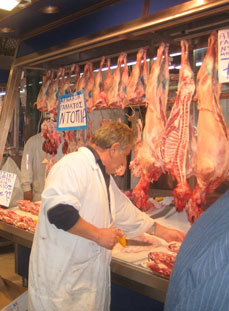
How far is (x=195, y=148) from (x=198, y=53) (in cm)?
89

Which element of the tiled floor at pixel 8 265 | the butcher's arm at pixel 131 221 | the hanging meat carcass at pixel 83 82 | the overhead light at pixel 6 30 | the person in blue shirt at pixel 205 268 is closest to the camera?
the person in blue shirt at pixel 205 268


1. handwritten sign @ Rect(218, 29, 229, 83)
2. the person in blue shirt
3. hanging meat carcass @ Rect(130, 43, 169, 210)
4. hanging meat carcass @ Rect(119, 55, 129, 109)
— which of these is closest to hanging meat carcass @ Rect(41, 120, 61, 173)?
hanging meat carcass @ Rect(119, 55, 129, 109)

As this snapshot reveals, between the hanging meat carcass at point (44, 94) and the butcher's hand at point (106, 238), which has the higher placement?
the hanging meat carcass at point (44, 94)

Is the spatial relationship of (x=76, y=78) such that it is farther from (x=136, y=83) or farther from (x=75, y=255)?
(x=75, y=255)

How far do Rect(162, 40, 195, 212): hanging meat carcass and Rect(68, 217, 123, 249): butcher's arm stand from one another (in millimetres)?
598

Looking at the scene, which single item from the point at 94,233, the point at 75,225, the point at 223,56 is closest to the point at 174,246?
the point at 94,233

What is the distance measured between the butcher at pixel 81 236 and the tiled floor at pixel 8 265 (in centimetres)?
286

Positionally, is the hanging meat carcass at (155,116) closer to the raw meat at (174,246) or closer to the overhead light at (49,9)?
the raw meat at (174,246)

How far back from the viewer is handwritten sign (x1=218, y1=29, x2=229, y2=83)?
92.3 inches

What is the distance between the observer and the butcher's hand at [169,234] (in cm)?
292

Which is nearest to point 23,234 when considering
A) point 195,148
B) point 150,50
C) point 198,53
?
point 195,148

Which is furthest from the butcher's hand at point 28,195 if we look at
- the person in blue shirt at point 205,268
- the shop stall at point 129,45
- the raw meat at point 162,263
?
the person in blue shirt at point 205,268

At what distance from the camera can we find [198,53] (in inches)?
128

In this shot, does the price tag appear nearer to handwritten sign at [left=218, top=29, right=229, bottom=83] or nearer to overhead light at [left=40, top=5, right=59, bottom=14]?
overhead light at [left=40, top=5, right=59, bottom=14]
